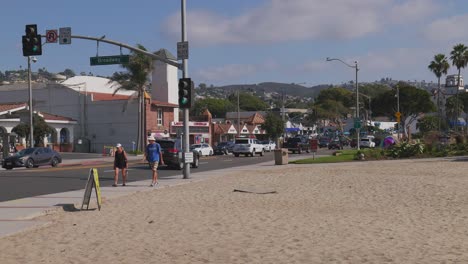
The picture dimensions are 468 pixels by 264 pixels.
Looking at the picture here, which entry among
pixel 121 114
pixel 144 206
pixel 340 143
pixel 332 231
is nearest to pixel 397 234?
pixel 332 231

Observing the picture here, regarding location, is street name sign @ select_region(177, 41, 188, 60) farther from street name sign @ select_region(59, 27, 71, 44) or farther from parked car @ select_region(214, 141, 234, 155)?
parked car @ select_region(214, 141, 234, 155)

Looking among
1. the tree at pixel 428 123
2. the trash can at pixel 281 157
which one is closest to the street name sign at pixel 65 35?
the trash can at pixel 281 157

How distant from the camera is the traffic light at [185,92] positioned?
84.2ft

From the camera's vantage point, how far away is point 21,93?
81.6 meters

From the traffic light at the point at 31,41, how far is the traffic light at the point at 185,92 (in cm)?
663

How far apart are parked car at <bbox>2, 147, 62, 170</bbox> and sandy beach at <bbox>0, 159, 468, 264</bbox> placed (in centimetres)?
2284

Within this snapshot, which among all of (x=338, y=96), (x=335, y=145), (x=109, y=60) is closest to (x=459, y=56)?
(x=335, y=145)

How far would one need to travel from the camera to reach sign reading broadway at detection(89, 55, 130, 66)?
93.5 feet

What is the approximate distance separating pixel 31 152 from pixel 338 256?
35.4m

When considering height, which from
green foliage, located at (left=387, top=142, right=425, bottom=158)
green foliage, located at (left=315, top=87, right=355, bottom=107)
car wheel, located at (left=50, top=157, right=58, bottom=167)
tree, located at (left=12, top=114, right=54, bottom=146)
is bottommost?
car wheel, located at (left=50, top=157, right=58, bottom=167)

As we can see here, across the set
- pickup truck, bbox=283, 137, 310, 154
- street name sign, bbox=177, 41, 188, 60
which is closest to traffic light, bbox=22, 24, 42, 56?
street name sign, bbox=177, 41, 188, 60

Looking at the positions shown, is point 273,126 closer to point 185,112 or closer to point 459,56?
point 459,56

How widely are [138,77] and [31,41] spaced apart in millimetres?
38037

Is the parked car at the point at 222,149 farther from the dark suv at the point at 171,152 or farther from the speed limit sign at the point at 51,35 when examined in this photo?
the speed limit sign at the point at 51,35
